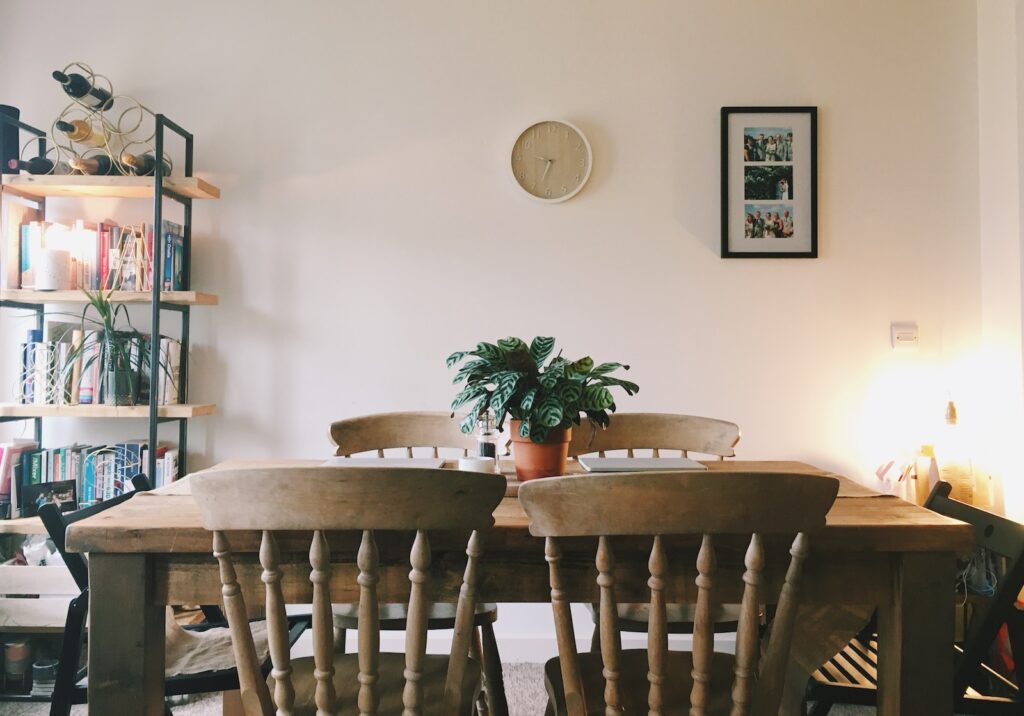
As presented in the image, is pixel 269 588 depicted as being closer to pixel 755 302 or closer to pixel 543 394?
pixel 543 394

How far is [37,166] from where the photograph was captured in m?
2.55

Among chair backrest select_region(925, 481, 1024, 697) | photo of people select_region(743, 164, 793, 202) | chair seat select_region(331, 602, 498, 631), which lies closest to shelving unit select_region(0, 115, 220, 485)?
chair seat select_region(331, 602, 498, 631)

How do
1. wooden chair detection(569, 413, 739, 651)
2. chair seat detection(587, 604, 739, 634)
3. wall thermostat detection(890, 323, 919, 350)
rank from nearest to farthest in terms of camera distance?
chair seat detection(587, 604, 739, 634) < wooden chair detection(569, 413, 739, 651) < wall thermostat detection(890, 323, 919, 350)

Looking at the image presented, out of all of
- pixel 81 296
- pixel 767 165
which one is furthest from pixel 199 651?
pixel 767 165

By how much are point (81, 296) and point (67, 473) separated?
632mm

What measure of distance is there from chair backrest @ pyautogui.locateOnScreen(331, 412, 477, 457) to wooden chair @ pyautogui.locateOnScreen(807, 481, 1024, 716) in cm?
111

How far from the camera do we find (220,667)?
1.55 metres

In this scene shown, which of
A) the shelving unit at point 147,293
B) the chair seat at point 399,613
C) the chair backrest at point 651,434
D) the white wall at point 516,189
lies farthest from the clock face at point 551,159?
the chair seat at point 399,613

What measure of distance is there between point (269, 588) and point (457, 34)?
2337 mm

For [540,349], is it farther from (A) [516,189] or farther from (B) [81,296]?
(B) [81,296]

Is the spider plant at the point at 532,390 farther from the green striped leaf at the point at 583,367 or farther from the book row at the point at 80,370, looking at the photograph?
the book row at the point at 80,370

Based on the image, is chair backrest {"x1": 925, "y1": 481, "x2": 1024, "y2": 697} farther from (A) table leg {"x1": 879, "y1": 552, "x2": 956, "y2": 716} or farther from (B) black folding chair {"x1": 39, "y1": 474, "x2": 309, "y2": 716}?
(B) black folding chair {"x1": 39, "y1": 474, "x2": 309, "y2": 716}

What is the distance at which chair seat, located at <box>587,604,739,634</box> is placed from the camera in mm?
1698

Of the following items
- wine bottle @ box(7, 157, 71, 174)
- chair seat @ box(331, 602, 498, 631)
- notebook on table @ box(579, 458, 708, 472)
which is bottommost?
chair seat @ box(331, 602, 498, 631)
